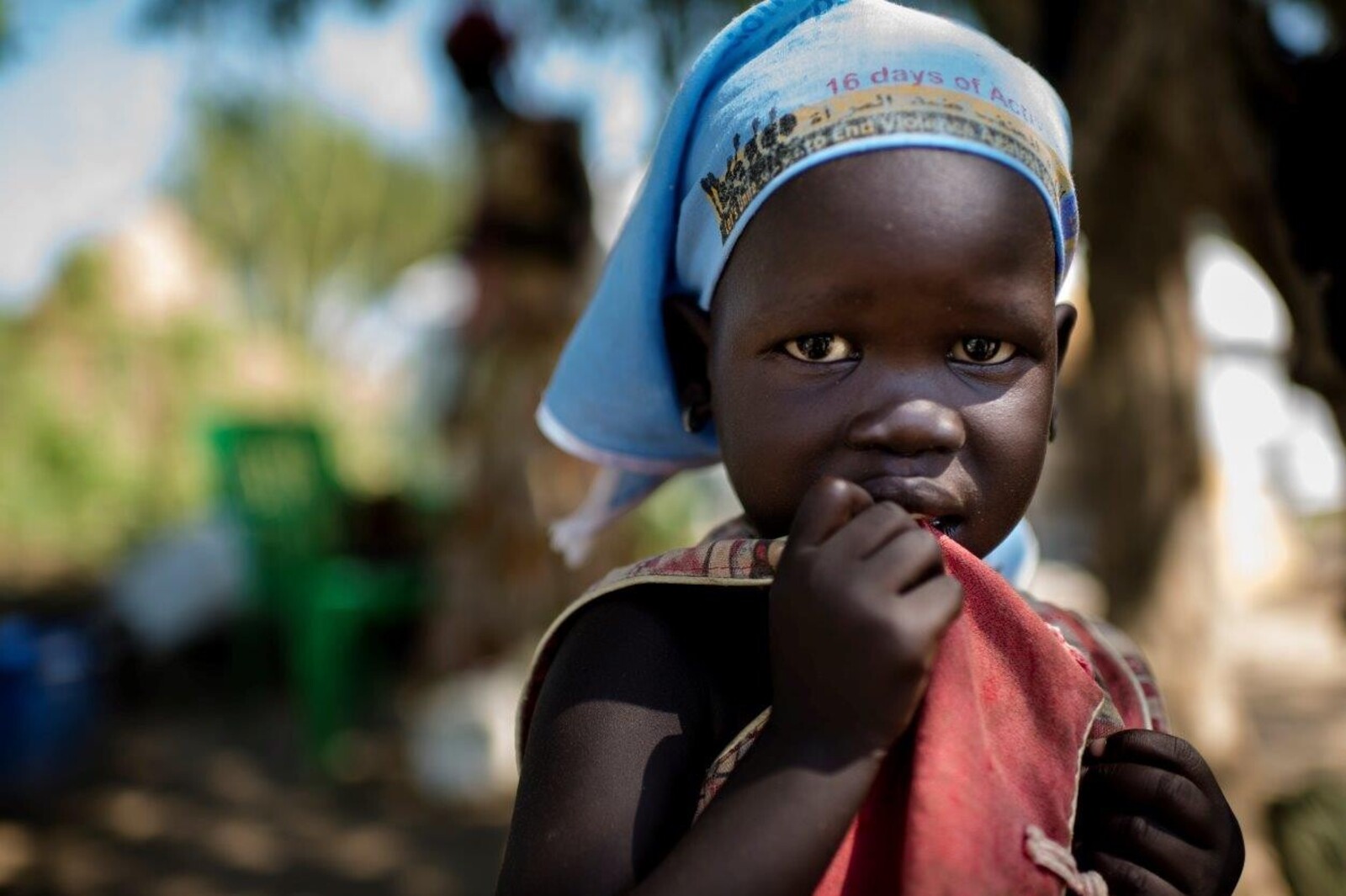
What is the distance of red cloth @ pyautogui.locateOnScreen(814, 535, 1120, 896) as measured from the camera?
2.78 ft

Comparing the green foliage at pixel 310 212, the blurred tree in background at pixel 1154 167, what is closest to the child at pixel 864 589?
the blurred tree in background at pixel 1154 167

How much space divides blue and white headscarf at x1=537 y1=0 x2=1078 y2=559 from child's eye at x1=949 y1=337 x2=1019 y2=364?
0.13 m

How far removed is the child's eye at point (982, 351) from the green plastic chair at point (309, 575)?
16.9ft

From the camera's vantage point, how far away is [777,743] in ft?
2.83

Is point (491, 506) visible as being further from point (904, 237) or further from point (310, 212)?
point (310, 212)

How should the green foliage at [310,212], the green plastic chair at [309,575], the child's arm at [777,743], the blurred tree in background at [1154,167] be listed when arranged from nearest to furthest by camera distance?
1. the child's arm at [777,743]
2. the blurred tree in background at [1154,167]
3. the green plastic chair at [309,575]
4. the green foliage at [310,212]

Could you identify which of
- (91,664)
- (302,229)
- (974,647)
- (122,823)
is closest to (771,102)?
(974,647)

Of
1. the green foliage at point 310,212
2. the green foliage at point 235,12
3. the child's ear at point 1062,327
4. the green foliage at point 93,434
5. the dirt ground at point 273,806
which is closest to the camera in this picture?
the child's ear at point 1062,327

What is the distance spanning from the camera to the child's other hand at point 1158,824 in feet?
3.13

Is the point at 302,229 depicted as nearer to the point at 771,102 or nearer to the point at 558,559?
the point at 558,559

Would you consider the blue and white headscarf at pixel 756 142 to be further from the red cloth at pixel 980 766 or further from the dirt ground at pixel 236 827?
the dirt ground at pixel 236 827

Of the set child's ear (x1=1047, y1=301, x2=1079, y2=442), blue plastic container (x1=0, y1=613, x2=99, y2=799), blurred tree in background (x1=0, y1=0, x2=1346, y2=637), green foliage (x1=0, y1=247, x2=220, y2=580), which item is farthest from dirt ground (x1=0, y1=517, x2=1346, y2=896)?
child's ear (x1=1047, y1=301, x2=1079, y2=442)

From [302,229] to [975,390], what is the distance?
863 inches

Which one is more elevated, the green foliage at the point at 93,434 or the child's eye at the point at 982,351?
the green foliage at the point at 93,434
